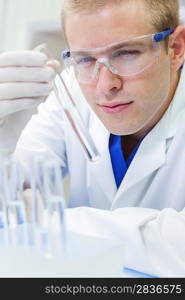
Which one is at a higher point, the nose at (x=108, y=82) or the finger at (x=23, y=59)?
the finger at (x=23, y=59)

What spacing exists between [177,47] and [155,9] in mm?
147

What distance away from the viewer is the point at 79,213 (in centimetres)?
90

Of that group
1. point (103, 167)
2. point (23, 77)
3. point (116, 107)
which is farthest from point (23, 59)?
point (103, 167)

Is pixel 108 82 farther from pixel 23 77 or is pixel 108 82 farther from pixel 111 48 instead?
pixel 23 77

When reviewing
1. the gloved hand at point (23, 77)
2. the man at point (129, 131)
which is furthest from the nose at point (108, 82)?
the gloved hand at point (23, 77)

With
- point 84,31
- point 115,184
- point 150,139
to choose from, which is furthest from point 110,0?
point 115,184

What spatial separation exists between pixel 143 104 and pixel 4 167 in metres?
0.47

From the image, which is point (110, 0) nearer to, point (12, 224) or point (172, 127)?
point (172, 127)

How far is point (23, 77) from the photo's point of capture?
1.00 m

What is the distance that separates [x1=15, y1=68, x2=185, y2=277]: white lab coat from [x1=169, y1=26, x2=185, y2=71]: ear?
1.8 inches

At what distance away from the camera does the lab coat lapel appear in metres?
1.22

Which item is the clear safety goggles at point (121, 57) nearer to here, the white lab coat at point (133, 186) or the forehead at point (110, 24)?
the forehead at point (110, 24)

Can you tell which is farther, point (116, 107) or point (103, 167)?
point (103, 167)

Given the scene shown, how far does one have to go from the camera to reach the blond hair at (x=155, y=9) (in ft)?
3.26
